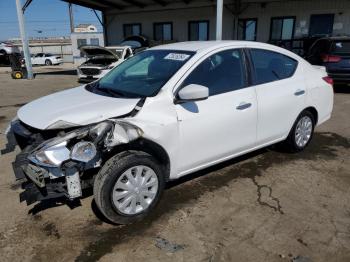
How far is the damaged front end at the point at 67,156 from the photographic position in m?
2.77

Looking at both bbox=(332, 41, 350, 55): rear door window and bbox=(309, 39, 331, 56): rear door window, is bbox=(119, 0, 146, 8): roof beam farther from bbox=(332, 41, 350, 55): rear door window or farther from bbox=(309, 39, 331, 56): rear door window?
bbox=(332, 41, 350, 55): rear door window

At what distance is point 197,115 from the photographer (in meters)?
3.34

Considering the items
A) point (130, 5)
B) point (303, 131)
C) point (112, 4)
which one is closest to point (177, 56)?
point (303, 131)

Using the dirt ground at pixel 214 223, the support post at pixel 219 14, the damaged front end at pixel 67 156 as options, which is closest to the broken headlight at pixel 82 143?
the damaged front end at pixel 67 156

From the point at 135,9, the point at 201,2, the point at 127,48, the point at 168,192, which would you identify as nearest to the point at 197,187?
the point at 168,192

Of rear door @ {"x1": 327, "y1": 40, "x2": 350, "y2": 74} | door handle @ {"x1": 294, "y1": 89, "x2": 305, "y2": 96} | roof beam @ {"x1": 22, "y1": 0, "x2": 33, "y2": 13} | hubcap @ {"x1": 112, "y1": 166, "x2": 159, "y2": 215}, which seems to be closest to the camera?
hubcap @ {"x1": 112, "y1": 166, "x2": 159, "y2": 215}

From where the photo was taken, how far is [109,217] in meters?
2.99

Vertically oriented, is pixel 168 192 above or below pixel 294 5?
below

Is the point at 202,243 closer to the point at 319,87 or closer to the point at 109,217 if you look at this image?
the point at 109,217

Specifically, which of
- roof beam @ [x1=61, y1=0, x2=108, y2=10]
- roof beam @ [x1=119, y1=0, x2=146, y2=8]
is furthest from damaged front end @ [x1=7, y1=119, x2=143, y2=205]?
roof beam @ [x1=61, y1=0, x2=108, y2=10]

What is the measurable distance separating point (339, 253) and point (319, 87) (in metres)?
2.72

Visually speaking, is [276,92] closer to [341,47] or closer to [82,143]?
[82,143]

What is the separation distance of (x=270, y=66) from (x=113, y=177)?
2.56 metres

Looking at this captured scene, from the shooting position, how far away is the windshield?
11.3ft
